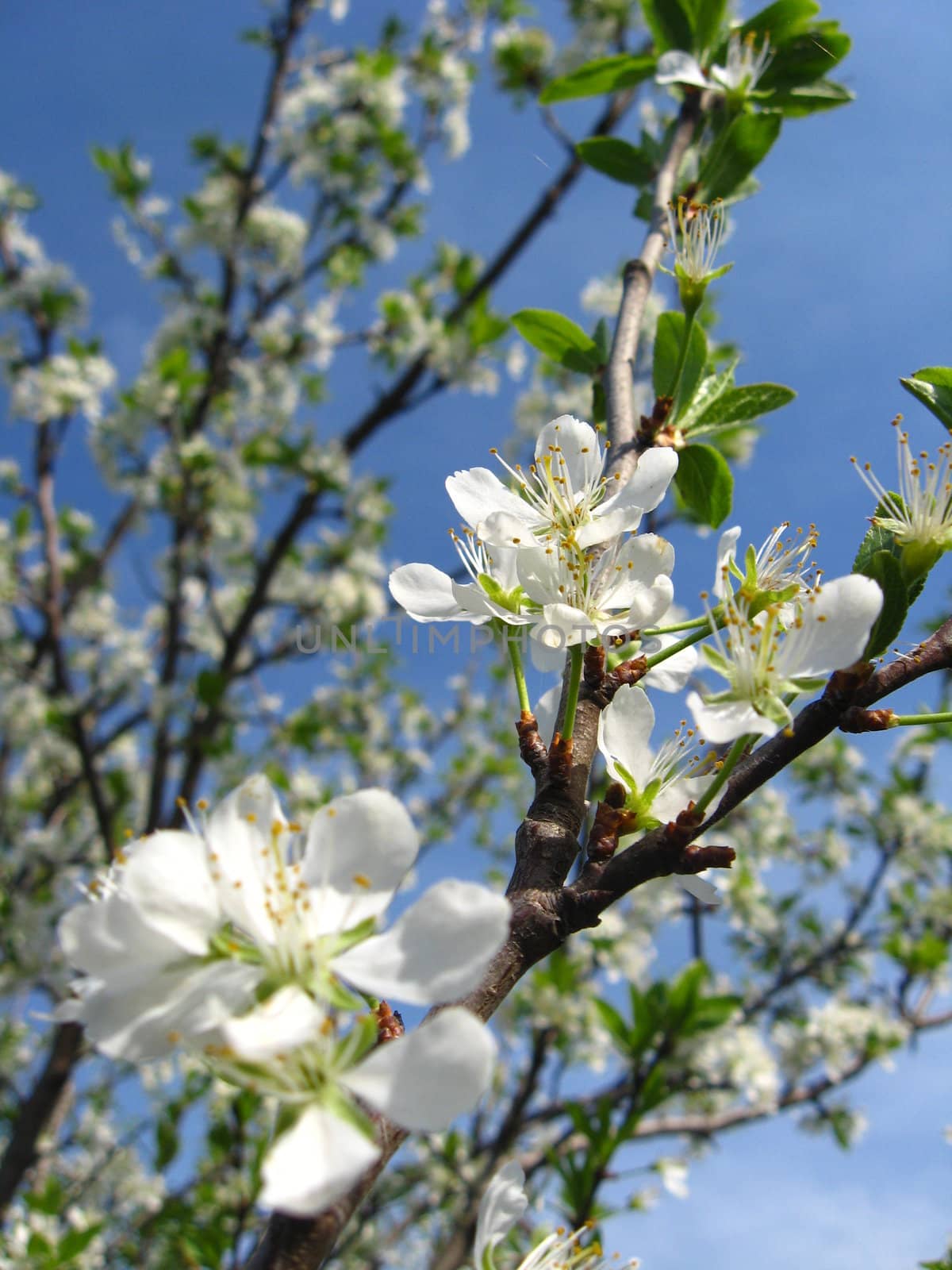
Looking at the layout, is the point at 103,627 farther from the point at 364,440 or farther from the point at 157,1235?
the point at 157,1235

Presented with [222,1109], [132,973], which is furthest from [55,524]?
[132,973]

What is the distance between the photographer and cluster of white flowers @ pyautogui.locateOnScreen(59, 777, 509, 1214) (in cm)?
59

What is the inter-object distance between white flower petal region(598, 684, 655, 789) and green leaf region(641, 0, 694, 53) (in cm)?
154

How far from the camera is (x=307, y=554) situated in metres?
6.68

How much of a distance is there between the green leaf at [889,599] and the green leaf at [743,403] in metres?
0.52

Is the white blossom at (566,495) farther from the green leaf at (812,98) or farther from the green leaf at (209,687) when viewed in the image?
the green leaf at (209,687)

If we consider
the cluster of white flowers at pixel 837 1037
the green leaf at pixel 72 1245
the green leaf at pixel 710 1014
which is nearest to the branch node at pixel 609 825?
the green leaf at pixel 710 1014

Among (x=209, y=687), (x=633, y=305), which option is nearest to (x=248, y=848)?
(x=633, y=305)

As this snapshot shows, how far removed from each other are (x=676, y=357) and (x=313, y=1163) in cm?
124

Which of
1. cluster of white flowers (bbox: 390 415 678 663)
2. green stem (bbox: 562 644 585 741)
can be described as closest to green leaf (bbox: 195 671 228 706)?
cluster of white flowers (bbox: 390 415 678 663)

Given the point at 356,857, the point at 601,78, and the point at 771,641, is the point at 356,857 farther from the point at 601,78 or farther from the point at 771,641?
the point at 601,78

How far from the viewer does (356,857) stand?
762 millimetres

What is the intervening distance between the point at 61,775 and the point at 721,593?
267 inches

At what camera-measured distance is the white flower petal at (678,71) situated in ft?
5.70
